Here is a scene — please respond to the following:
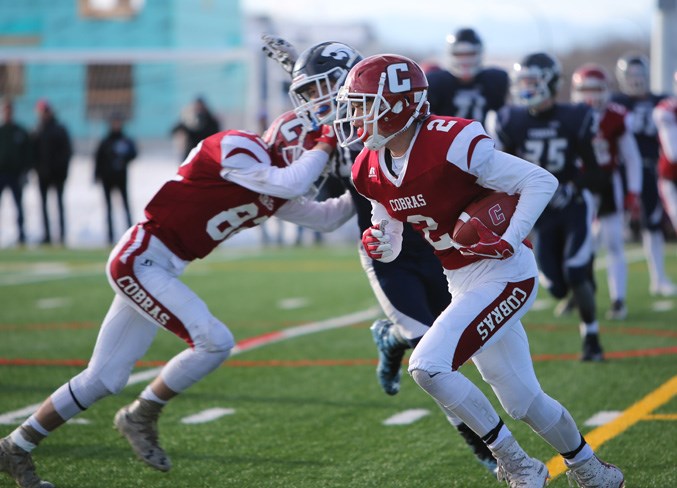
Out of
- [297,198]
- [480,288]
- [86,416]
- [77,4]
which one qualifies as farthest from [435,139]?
[77,4]

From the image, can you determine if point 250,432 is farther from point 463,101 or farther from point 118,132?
point 118,132

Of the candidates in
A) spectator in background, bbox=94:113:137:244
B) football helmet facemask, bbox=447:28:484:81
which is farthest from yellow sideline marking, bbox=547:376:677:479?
spectator in background, bbox=94:113:137:244

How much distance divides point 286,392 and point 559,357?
6.07ft

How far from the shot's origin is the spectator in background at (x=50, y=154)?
15055mm

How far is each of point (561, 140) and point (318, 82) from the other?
104 inches

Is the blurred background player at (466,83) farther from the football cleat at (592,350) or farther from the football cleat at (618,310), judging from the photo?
the football cleat at (618,310)

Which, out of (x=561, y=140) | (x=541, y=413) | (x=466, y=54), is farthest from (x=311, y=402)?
(x=466, y=54)

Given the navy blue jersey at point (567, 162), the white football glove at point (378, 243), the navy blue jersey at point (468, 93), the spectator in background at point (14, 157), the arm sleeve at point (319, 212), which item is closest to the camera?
the white football glove at point (378, 243)

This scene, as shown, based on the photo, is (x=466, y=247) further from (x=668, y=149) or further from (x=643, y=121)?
(x=643, y=121)

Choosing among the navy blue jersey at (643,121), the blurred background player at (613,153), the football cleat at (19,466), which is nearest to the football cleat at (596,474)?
the football cleat at (19,466)

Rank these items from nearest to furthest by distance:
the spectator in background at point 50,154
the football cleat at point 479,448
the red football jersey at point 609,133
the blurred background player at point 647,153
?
the football cleat at point 479,448, the red football jersey at point 609,133, the blurred background player at point 647,153, the spectator in background at point 50,154

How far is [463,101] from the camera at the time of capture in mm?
7273

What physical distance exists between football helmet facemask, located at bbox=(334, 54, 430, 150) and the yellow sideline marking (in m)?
1.55

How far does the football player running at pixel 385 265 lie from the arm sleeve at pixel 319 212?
0.06 meters
